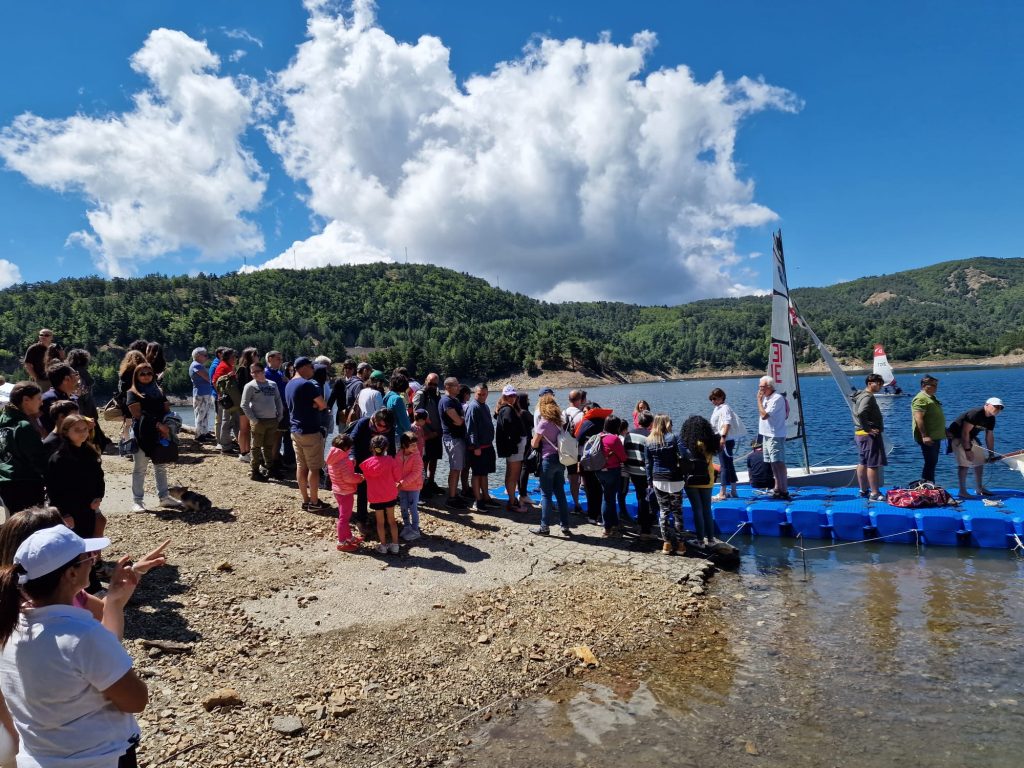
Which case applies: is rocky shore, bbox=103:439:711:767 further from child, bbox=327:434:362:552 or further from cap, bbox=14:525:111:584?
cap, bbox=14:525:111:584

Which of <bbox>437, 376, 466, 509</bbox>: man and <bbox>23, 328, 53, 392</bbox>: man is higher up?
<bbox>23, 328, 53, 392</bbox>: man

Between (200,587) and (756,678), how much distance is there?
6116 mm

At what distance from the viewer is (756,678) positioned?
5742 mm

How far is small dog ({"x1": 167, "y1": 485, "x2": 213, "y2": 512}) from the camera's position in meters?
9.27

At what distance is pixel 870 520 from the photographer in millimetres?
10211

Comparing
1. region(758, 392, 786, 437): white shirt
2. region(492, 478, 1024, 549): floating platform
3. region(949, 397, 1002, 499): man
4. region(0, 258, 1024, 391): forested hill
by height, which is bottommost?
region(492, 478, 1024, 549): floating platform

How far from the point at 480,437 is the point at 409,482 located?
6.61ft

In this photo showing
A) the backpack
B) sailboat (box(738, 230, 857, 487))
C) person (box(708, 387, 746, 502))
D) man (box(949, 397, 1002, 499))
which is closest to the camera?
the backpack

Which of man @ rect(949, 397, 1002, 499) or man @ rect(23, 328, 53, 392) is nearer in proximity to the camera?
man @ rect(23, 328, 53, 392)

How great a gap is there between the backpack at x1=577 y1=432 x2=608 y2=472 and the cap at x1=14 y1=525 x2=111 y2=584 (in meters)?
7.71

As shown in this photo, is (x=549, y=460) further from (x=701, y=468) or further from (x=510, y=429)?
(x=701, y=468)

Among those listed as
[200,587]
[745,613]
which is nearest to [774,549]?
[745,613]

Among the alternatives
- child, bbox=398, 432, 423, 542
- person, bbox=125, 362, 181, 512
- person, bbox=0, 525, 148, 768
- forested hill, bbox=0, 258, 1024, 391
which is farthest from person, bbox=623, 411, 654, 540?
forested hill, bbox=0, 258, 1024, 391

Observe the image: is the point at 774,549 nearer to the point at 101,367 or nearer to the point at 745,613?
the point at 745,613
